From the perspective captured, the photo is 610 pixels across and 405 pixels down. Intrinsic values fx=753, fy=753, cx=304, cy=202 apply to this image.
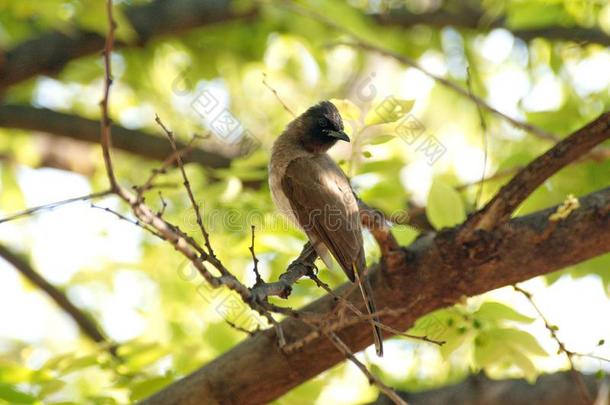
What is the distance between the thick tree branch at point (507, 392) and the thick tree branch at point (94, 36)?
3.33m

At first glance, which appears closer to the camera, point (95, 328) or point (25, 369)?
point (25, 369)

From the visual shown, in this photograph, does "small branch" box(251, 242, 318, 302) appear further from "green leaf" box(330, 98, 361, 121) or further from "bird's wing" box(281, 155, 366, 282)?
"green leaf" box(330, 98, 361, 121)

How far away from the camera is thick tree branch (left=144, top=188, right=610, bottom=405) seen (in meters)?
3.05

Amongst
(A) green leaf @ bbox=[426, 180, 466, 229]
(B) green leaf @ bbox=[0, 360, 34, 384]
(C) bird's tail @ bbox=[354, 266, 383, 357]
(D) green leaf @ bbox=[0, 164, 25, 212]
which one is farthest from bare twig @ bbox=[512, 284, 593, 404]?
(D) green leaf @ bbox=[0, 164, 25, 212]

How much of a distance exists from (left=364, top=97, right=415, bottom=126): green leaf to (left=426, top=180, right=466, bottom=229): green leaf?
36cm

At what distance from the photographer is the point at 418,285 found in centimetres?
321

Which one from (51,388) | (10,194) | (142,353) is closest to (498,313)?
(142,353)

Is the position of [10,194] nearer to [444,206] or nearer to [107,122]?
[444,206]

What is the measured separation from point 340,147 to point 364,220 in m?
3.13

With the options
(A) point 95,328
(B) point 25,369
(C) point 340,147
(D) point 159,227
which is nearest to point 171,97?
(C) point 340,147

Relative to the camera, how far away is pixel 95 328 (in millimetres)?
5434

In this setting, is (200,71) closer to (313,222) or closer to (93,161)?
(93,161)

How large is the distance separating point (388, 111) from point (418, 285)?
Result: 2.64 feet

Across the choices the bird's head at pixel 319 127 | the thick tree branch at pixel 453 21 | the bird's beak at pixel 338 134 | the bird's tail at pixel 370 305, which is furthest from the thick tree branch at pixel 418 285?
the thick tree branch at pixel 453 21
